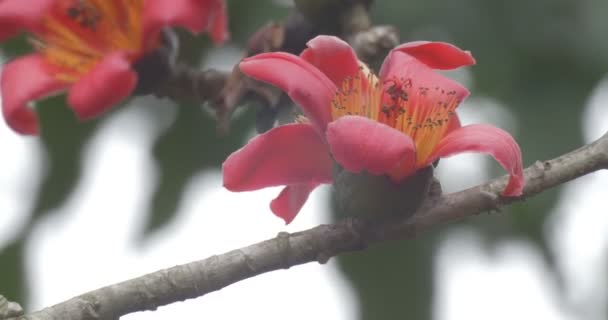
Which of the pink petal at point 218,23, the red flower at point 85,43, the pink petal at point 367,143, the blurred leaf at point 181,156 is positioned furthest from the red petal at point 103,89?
the blurred leaf at point 181,156

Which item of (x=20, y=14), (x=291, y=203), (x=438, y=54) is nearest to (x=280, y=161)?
(x=291, y=203)

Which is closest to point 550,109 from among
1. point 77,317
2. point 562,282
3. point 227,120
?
point 562,282

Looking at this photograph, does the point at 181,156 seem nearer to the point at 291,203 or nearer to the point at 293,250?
the point at 291,203

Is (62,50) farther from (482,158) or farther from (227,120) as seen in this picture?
(482,158)

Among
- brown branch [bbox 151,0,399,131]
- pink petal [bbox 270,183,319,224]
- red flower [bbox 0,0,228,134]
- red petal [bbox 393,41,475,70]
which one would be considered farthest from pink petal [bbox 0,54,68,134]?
red petal [bbox 393,41,475,70]

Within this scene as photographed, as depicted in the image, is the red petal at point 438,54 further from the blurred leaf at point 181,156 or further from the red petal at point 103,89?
the blurred leaf at point 181,156

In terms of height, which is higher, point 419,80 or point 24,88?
point 24,88
